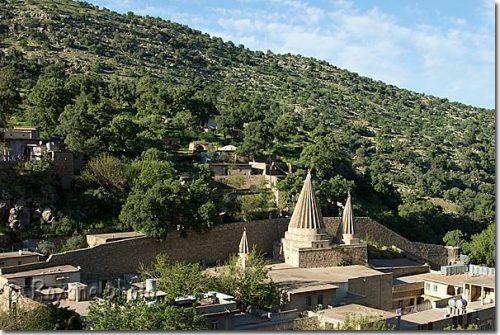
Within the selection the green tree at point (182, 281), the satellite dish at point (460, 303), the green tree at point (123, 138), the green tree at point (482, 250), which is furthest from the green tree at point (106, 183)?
the green tree at point (482, 250)

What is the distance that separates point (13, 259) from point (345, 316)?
983 cm

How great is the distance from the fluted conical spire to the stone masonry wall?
6.36 ft

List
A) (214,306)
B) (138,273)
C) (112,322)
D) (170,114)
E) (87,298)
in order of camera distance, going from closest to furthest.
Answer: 1. (112,322)
2. (214,306)
3. (87,298)
4. (138,273)
5. (170,114)

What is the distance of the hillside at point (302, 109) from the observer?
41094 millimetres

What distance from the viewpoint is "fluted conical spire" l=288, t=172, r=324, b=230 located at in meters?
24.8

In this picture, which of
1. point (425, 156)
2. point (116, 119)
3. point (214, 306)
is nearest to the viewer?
point (214, 306)

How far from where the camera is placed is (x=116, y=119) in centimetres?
3183

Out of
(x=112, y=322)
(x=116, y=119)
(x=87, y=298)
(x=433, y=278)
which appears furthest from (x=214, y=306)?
(x=116, y=119)

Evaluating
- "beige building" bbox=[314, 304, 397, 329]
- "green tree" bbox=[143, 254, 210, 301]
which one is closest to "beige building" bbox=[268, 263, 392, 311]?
"beige building" bbox=[314, 304, 397, 329]

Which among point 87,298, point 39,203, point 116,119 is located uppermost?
point 116,119

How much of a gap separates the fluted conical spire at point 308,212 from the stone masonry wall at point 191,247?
1.94 meters

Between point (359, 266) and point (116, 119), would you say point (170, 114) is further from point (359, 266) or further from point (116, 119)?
point (359, 266)

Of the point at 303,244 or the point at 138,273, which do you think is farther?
the point at 303,244

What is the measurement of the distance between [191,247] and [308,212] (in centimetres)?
418
